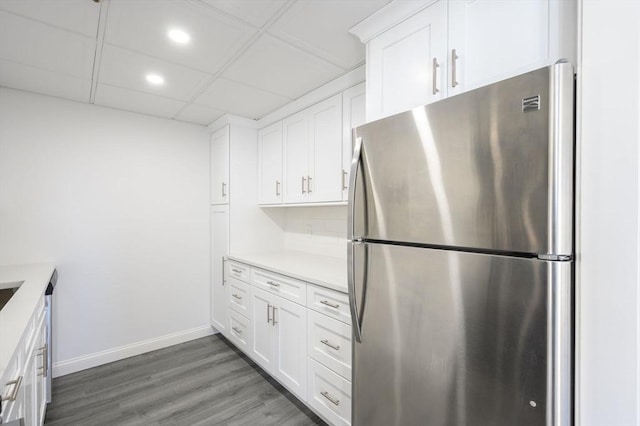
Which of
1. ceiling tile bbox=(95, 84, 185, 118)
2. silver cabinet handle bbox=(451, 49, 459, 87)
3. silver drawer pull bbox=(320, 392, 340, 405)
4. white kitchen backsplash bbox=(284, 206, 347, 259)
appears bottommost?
silver drawer pull bbox=(320, 392, 340, 405)

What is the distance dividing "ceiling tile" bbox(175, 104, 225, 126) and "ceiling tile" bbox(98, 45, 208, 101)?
0.32m

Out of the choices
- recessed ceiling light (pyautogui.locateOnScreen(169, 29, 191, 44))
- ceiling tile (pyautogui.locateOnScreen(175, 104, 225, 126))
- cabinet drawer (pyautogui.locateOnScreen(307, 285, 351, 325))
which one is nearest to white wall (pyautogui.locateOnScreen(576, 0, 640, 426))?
cabinet drawer (pyautogui.locateOnScreen(307, 285, 351, 325))

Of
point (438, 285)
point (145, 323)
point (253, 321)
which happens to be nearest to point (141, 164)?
point (145, 323)

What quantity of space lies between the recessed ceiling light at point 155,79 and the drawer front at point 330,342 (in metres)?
1.94

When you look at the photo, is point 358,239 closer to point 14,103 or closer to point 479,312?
point 479,312

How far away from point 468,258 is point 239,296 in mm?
2284

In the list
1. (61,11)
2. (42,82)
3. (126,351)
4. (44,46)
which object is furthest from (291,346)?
(42,82)

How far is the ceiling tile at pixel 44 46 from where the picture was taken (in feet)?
5.12

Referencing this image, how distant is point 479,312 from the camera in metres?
0.93

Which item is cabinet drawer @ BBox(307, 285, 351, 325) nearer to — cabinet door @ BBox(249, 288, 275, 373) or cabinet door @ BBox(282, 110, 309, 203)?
cabinet door @ BBox(249, 288, 275, 373)

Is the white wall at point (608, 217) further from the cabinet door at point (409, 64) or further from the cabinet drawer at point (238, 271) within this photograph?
the cabinet drawer at point (238, 271)

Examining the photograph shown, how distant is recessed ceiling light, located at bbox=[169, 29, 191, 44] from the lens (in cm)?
161

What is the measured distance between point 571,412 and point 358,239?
0.84m

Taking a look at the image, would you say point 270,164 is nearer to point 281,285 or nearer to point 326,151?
point 326,151
